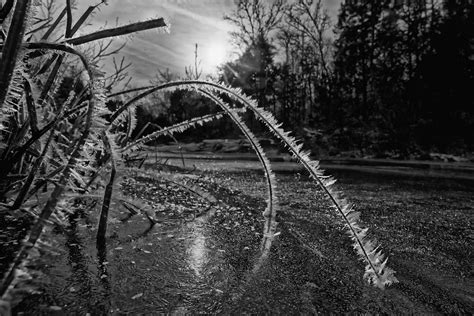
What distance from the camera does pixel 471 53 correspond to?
18031 mm

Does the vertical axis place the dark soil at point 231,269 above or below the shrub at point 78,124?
below

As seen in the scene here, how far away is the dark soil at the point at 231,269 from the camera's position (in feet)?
1.95

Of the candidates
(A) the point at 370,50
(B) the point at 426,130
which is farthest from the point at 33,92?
(A) the point at 370,50

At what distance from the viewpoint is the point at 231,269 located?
76 cm

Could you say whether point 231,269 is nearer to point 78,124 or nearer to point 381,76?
point 78,124

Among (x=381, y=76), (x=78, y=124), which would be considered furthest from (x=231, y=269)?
(x=381, y=76)

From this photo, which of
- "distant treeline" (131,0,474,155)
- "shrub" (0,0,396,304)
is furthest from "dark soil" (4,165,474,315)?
"distant treeline" (131,0,474,155)

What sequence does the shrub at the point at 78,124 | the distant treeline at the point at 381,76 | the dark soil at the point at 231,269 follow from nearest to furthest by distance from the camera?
the shrub at the point at 78,124 < the dark soil at the point at 231,269 < the distant treeline at the point at 381,76

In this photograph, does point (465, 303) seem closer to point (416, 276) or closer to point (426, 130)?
point (416, 276)

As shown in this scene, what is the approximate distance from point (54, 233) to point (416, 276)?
0.93 metres

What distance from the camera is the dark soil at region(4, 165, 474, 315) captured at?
59cm

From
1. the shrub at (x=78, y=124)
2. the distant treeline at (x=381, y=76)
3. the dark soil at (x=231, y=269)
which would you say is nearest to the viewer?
the shrub at (x=78, y=124)

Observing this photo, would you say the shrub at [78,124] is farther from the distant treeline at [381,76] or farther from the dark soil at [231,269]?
the distant treeline at [381,76]

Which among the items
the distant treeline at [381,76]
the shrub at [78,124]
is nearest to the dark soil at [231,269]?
the shrub at [78,124]
